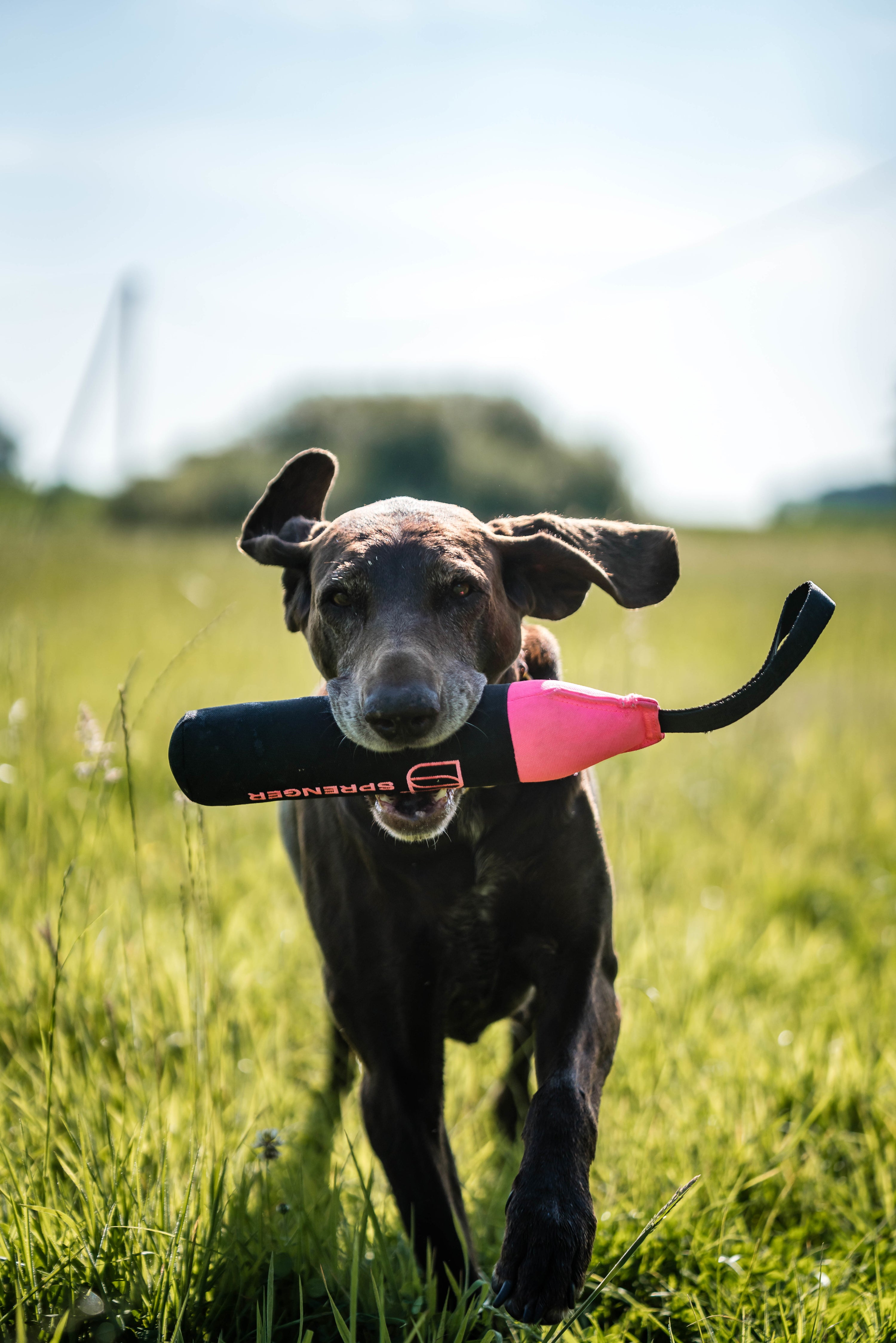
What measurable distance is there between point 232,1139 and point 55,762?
366 centimetres

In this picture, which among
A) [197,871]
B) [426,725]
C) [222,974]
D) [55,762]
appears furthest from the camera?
[55,762]

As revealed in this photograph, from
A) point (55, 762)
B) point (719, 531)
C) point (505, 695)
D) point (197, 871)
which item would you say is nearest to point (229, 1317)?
point (197, 871)

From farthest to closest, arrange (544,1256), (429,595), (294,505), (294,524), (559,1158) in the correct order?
(294,505), (294,524), (429,595), (559,1158), (544,1256)

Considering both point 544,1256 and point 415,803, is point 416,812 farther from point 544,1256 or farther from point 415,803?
point 544,1256

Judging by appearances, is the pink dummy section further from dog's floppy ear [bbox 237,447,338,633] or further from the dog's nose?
dog's floppy ear [bbox 237,447,338,633]

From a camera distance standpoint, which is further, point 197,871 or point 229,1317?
point 197,871

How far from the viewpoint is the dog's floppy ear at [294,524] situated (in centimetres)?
295

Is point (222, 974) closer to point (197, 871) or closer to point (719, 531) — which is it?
point (197, 871)

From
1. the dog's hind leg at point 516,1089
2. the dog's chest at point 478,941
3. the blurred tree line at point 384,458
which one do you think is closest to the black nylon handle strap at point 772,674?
the dog's chest at point 478,941

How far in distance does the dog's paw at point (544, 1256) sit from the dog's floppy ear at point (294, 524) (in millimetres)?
1666

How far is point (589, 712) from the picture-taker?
7.24 ft

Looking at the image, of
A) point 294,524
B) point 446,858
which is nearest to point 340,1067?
point 446,858

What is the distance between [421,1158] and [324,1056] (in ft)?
5.35

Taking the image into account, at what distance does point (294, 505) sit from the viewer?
3393 millimetres
